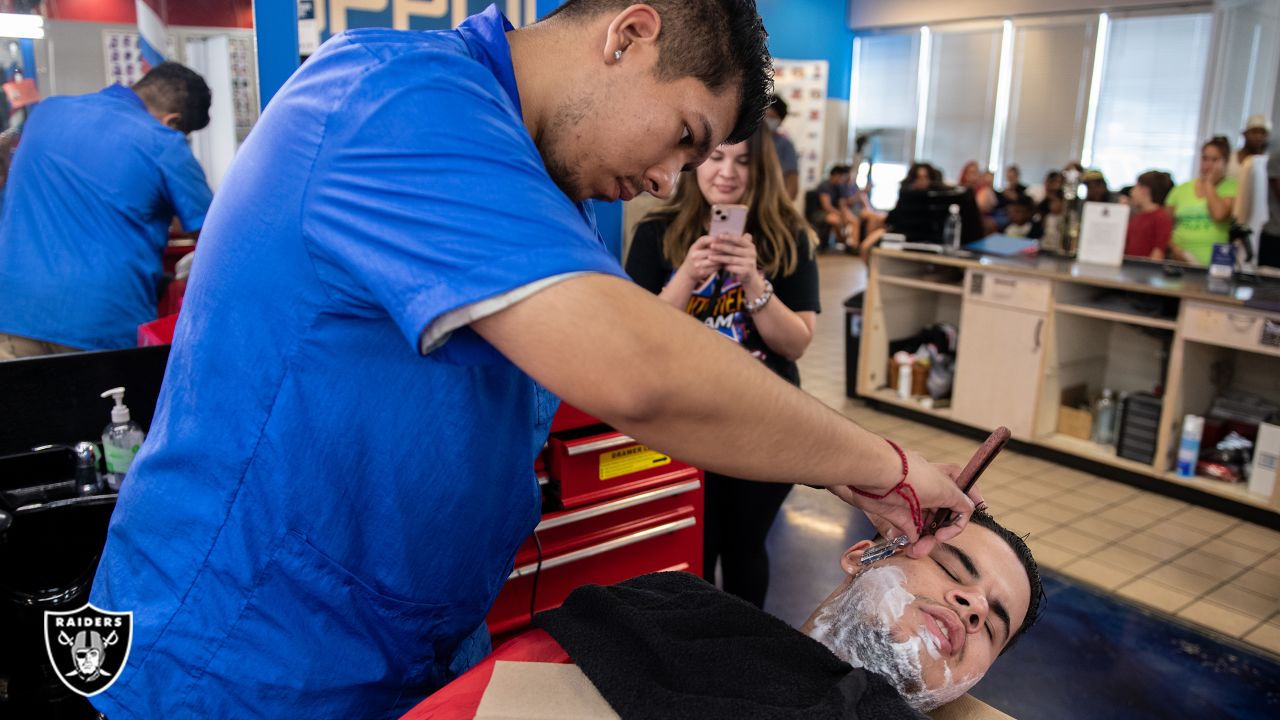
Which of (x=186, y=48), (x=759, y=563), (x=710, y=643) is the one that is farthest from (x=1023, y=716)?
(x=186, y=48)

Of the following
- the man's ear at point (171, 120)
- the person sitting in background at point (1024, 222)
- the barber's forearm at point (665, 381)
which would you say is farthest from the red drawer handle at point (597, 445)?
the person sitting in background at point (1024, 222)

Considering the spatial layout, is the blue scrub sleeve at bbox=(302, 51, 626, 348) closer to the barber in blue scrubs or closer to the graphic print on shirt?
the barber in blue scrubs

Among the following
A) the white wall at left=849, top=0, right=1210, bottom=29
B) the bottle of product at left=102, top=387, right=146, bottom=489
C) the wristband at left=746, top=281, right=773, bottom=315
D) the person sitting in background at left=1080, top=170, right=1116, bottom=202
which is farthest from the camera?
the white wall at left=849, top=0, right=1210, bottom=29

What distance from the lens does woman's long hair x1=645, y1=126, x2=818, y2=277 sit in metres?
2.36

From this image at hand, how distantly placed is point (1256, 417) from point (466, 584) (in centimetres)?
433

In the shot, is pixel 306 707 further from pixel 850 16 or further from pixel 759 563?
pixel 850 16

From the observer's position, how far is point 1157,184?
22.3 feet

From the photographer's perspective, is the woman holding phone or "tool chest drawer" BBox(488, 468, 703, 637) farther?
the woman holding phone

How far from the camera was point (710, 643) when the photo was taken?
118 cm

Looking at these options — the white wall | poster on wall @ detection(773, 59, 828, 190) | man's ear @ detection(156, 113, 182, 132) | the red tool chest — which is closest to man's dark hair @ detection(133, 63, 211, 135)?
man's ear @ detection(156, 113, 182, 132)

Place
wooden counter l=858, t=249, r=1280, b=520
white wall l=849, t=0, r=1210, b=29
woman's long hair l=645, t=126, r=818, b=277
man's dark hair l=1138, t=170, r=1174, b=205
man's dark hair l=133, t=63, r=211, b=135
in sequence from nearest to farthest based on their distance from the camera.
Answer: woman's long hair l=645, t=126, r=818, b=277 → man's dark hair l=133, t=63, r=211, b=135 → wooden counter l=858, t=249, r=1280, b=520 → man's dark hair l=1138, t=170, r=1174, b=205 → white wall l=849, t=0, r=1210, b=29

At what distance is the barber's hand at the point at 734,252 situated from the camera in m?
2.15

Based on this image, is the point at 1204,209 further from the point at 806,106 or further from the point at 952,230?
the point at 806,106

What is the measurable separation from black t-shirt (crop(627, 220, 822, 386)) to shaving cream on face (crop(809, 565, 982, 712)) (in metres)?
0.92
